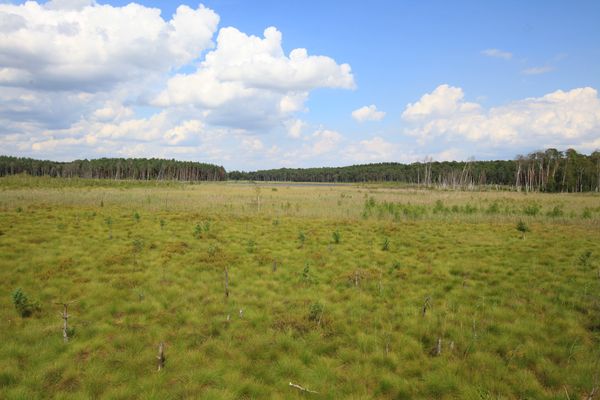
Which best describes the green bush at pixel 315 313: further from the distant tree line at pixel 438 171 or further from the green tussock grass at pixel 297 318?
the distant tree line at pixel 438 171

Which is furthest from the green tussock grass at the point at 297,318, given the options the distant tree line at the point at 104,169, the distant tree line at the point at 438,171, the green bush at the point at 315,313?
the distant tree line at the point at 104,169

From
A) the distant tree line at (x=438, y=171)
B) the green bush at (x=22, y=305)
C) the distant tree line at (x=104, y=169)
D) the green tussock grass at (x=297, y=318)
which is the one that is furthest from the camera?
the distant tree line at (x=104, y=169)

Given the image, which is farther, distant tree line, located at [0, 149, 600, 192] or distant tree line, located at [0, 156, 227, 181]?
distant tree line, located at [0, 156, 227, 181]

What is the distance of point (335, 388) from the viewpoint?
559 cm

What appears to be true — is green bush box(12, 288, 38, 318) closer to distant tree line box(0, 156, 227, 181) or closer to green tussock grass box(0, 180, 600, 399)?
green tussock grass box(0, 180, 600, 399)

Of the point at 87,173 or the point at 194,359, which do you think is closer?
the point at 194,359

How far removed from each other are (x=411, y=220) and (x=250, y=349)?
20.3m

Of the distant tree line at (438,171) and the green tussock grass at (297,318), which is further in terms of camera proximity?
the distant tree line at (438,171)

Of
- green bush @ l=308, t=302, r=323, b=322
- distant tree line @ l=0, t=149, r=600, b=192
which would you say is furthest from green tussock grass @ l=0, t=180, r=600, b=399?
distant tree line @ l=0, t=149, r=600, b=192

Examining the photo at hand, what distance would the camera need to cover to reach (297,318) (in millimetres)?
8109

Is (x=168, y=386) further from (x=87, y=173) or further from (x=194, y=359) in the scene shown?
(x=87, y=173)

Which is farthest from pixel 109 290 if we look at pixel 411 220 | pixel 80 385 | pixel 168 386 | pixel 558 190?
pixel 558 190

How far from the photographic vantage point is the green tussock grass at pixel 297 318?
5.62 metres

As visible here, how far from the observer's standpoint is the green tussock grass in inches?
221
